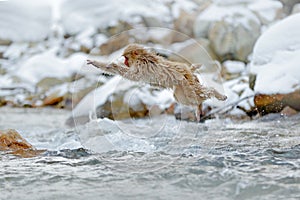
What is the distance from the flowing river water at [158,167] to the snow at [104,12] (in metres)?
12.9

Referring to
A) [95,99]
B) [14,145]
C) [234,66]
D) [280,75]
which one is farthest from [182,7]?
[14,145]

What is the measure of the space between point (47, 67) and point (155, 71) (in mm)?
13842

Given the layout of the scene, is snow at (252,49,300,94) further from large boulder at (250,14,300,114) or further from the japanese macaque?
the japanese macaque

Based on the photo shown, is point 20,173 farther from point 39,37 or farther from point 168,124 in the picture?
point 39,37

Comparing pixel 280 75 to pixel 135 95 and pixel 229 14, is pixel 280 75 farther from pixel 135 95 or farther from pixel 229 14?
pixel 229 14

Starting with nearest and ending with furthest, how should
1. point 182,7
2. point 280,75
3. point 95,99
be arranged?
point 280,75 < point 95,99 < point 182,7

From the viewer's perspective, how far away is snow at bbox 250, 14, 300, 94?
7074 mm

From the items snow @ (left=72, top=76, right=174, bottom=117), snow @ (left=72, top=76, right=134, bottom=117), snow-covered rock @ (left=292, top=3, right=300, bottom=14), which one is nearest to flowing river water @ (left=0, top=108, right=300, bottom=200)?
snow @ (left=72, top=76, right=134, bottom=117)

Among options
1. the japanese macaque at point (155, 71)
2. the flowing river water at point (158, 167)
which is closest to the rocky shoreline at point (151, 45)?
the japanese macaque at point (155, 71)

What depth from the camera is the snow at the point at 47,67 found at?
17016 mm

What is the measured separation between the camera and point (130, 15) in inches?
722

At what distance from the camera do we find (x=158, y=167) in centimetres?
360

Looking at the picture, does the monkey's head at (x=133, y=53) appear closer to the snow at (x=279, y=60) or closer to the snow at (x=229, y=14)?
the snow at (x=279, y=60)

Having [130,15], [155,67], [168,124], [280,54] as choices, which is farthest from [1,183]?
[130,15]
